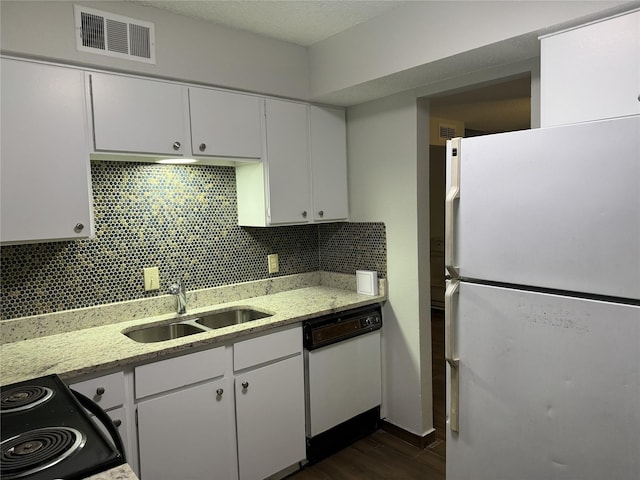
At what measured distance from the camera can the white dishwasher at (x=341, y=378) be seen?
2543mm

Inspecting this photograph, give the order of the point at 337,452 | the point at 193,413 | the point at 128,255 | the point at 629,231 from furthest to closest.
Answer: the point at 337,452, the point at 128,255, the point at 193,413, the point at 629,231

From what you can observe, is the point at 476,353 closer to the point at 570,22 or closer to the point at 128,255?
the point at 570,22

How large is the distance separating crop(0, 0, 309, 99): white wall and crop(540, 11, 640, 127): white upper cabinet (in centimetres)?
142

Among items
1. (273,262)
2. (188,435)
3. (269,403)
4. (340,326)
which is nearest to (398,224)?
(340,326)

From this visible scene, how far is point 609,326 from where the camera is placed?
1447 mm

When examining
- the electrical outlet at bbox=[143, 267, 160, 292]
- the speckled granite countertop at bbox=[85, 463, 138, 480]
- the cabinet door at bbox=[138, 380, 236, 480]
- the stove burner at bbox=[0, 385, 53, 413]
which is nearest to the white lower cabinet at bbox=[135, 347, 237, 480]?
the cabinet door at bbox=[138, 380, 236, 480]

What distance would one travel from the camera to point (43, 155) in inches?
75.0

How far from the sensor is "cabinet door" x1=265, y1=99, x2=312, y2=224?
2666 mm

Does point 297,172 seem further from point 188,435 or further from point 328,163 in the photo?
point 188,435

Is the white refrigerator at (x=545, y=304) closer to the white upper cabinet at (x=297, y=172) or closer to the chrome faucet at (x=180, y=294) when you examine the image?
the white upper cabinet at (x=297, y=172)

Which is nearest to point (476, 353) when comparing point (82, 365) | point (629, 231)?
point (629, 231)

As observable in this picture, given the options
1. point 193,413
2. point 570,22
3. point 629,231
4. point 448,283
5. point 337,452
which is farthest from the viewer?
point 337,452

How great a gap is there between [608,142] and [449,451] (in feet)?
4.45

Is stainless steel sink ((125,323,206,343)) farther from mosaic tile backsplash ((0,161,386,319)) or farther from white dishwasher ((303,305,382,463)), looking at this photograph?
white dishwasher ((303,305,382,463))
